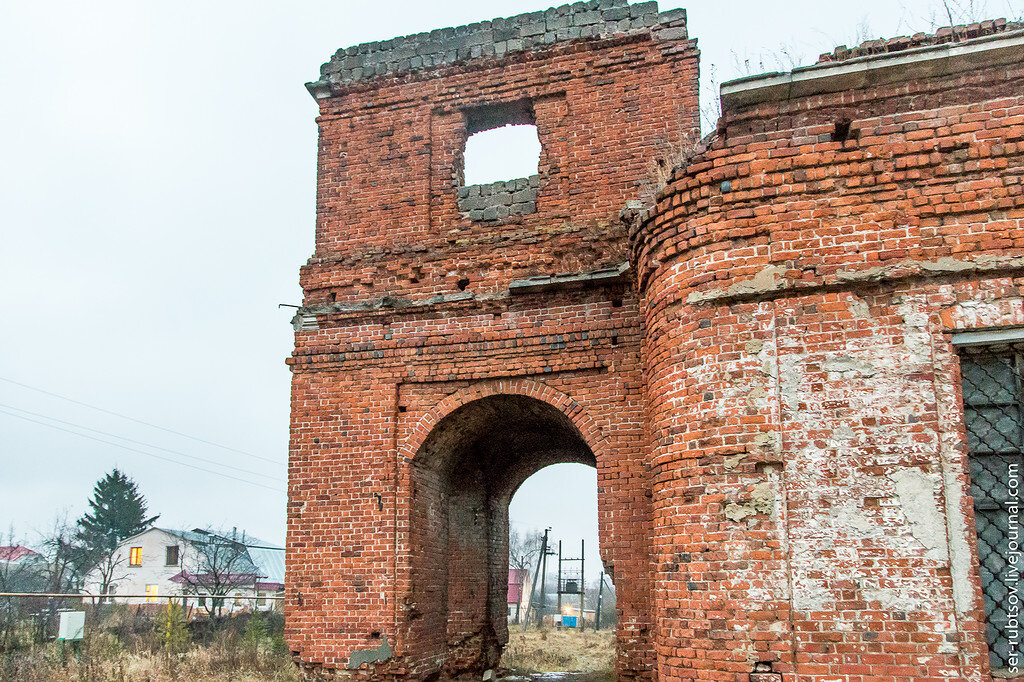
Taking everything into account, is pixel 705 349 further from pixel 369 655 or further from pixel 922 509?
pixel 369 655

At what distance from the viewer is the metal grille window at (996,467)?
5219 mm

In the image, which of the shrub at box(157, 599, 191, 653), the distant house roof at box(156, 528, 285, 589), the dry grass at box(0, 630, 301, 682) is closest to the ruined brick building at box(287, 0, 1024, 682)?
the dry grass at box(0, 630, 301, 682)

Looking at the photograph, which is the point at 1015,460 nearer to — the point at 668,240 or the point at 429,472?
the point at 668,240

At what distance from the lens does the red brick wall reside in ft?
28.7

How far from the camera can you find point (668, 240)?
6.50 meters

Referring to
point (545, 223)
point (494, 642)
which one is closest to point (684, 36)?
point (545, 223)

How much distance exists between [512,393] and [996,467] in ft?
15.8

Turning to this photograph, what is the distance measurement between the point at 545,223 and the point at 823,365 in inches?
174

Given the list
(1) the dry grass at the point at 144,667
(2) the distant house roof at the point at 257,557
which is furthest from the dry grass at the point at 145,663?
(2) the distant house roof at the point at 257,557

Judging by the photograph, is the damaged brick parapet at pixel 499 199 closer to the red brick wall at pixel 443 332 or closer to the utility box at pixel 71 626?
the red brick wall at pixel 443 332

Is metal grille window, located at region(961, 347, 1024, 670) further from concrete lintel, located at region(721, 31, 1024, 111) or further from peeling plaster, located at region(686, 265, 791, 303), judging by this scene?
concrete lintel, located at region(721, 31, 1024, 111)

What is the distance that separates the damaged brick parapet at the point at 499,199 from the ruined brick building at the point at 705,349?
0.04 m

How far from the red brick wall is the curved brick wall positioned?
2373 millimetres

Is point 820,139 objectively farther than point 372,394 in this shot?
No
